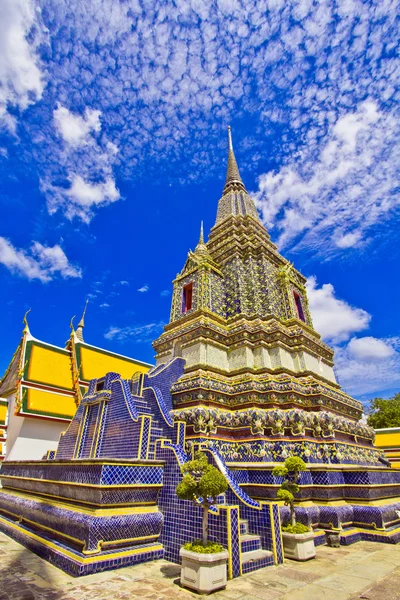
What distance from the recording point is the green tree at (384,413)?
2830cm

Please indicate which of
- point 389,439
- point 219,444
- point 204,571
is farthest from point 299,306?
point 204,571

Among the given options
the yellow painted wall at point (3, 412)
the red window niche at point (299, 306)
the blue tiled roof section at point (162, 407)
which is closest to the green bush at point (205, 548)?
the blue tiled roof section at point (162, 407)

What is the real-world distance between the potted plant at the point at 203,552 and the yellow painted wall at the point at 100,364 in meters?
12.8

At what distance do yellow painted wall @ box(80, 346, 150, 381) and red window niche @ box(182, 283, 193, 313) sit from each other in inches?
246

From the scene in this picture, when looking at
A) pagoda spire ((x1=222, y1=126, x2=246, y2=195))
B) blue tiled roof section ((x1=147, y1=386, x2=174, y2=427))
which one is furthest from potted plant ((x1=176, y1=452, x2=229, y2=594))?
pagoda spire ((x1=222, y1=126, x2=246, y2=195))

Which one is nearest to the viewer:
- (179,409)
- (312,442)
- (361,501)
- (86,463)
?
(86,463)

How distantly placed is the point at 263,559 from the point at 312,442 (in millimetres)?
4681

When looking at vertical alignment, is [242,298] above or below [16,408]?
above

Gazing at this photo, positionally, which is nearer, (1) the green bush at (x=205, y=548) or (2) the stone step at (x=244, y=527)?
(1) the green bush at (x=205, y=548)

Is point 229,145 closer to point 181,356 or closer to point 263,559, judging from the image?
point 181,356

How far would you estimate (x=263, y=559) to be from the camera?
5988mm

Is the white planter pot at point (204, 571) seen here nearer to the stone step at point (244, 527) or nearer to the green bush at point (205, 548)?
the green bush at point (205, 548)

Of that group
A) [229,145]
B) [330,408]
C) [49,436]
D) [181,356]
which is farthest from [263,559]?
[229,145]

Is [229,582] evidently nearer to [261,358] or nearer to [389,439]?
[261,358]
